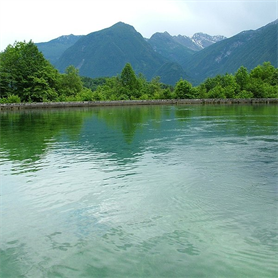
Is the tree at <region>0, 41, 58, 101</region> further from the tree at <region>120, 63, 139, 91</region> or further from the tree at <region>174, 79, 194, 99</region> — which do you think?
the tree at <region>174, 79, 194, 99</region>

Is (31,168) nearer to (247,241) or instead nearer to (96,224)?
(96,224)

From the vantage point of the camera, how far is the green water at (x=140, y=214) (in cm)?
664

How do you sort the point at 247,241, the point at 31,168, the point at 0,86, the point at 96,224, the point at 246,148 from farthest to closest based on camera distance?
the point at 0,86
the point at 246,148
the point at 31,168
the point at 96,224
the point at 247,241

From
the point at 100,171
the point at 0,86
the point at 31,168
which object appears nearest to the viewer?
the point at 100,171

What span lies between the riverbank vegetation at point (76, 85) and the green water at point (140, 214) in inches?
3000

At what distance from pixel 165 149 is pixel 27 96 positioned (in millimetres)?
80124

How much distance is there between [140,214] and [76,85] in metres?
105

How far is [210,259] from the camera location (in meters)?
6.75

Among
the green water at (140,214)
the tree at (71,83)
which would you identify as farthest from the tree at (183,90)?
the green water at (140,214)

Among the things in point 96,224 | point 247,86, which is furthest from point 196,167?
point 247,86

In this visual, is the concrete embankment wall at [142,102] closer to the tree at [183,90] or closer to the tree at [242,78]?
the tree at [183,90]

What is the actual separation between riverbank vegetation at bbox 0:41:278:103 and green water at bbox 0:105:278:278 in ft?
250

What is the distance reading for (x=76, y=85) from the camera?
359ft

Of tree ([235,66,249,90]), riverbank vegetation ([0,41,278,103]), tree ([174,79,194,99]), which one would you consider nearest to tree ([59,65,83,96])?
riverbank vegetation ([0,41,278,103])
